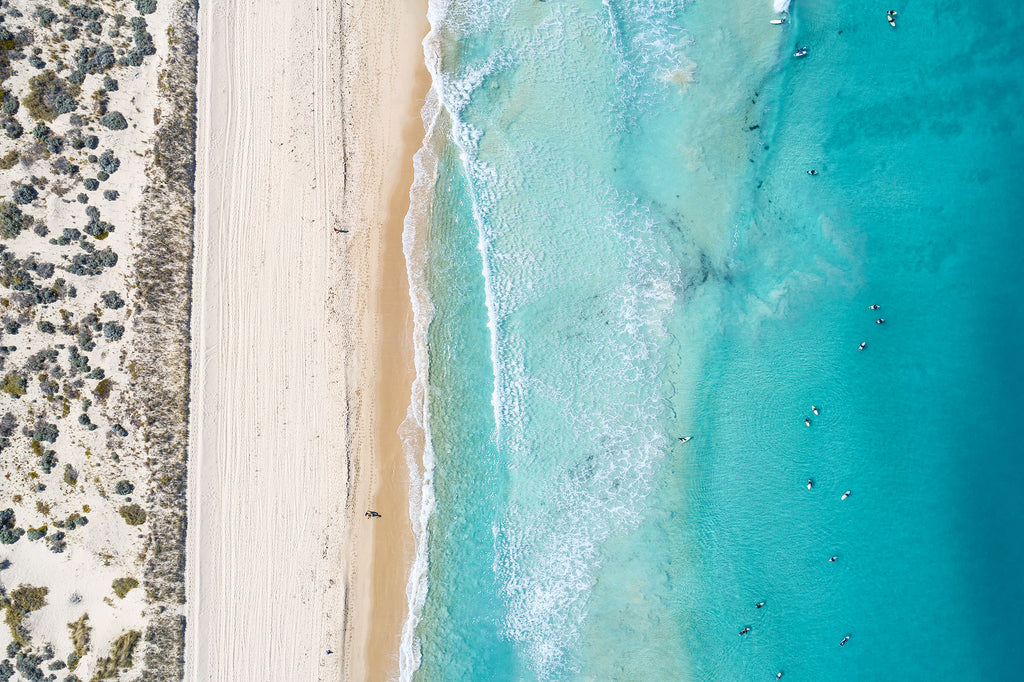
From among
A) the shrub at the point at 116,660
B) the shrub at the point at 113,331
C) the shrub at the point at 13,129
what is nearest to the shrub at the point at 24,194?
the shrub at the point at 13,129

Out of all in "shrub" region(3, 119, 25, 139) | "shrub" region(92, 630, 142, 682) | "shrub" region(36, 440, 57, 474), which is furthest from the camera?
"shrub" region(3, 119, 25, 139)

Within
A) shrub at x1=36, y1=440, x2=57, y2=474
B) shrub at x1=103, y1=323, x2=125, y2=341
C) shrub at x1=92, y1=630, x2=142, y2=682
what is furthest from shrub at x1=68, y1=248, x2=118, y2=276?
shrub at x1=92, y1=630, x2=142, y2=682

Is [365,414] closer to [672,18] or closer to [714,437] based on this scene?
[714,437]

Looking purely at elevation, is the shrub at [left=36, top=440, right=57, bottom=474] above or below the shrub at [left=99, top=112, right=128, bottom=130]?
below

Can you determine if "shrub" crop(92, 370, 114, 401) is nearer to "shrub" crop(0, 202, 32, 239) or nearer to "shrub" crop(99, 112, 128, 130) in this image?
"shrub" crop(0, 202, 32, 239)

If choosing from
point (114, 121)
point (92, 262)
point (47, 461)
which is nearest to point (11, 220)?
point (92, 262)

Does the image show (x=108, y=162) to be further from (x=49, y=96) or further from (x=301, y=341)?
(x=301, y=341)
